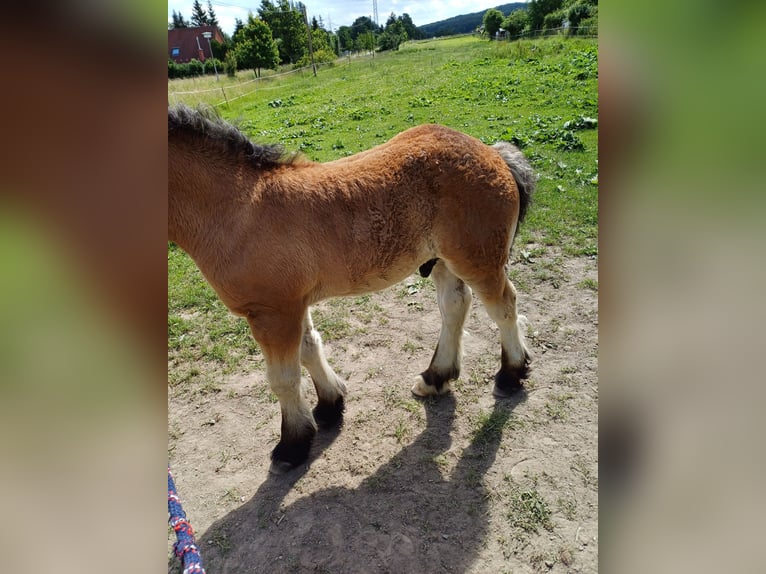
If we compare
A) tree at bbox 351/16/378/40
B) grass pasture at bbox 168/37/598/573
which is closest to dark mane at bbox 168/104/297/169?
grass pasture at bbox 168/37/598/573

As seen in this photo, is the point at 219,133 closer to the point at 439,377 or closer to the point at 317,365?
the point at 317,365

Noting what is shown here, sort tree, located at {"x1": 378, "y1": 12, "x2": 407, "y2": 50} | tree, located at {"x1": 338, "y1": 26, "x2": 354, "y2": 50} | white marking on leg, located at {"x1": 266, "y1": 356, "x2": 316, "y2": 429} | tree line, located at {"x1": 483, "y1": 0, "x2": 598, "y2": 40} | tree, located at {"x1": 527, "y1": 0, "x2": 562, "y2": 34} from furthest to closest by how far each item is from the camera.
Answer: tree, located at {"x1": 338, "y1": 26, "x2": 354, "y2": 50}
tree, located at {"x1": 378, "y1": 12, "x2": 407, "y2": 50}
tree, located at {"x1": 527, "y1": 0, "x2": 562, "y2": 34}
tree line, located at {"x1": 483, "y1": 0, "x2": 598, "y2": 40}
white marking on leg, located at {"x1": 266, "y1": 356, "x2": 316, "y2": 429}

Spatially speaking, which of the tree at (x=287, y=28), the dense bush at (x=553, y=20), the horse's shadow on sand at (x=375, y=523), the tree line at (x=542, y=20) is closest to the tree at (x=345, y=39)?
the tree at (x=287, y=28)

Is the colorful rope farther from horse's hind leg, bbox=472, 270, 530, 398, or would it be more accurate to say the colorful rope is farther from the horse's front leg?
horse's hind leg, bbox=472, 270, 530, 398

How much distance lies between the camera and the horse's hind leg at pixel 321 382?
3.28 m

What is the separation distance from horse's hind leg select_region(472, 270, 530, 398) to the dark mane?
170 centimetres

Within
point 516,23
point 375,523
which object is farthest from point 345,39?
point 375,523

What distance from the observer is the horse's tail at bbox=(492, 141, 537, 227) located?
320 cm

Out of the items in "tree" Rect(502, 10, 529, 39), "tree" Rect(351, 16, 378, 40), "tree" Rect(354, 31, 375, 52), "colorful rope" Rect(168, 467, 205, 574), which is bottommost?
"colorful rope" Rect(168, 467, 205, 574)

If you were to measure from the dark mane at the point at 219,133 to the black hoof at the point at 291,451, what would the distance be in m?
1.82

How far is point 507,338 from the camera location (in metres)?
3.43
